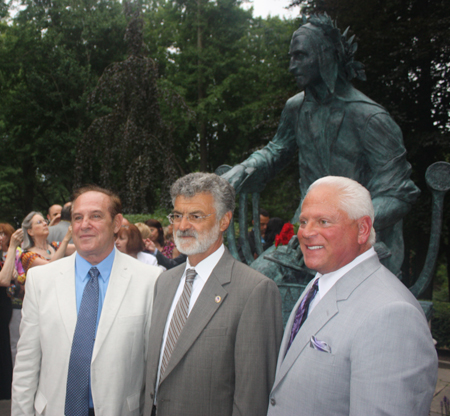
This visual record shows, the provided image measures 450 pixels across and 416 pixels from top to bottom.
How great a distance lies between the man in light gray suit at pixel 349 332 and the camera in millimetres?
1319

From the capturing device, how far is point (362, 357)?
139cm

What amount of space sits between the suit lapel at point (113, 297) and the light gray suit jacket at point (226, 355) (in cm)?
40

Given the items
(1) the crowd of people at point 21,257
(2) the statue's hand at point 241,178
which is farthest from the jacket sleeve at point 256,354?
(1) the crowd of people at point 21,257

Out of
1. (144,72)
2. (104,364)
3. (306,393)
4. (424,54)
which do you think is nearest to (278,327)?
(306,393)

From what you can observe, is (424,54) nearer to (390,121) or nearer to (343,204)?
(390,121)

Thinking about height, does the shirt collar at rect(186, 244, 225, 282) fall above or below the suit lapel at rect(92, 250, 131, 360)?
above

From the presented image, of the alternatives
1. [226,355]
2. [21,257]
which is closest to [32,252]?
[21,257]

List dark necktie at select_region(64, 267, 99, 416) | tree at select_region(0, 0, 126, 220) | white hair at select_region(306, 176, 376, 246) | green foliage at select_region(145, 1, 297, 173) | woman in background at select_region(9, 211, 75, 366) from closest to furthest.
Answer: white hair at select_region(306, 176, 376, 246), dark necktie at select_region(64, 267, 99, 416), woman in background at select_region(9, 211, 75, 366), tree at select_region(0, 0, 126, 220), green foliage at select_region(145, 1, 297, 173)

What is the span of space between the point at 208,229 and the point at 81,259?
29.2 inches

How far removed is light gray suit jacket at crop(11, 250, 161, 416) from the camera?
82.7 inches

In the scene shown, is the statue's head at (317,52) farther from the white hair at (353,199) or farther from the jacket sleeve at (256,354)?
the jacket sleeve at (256,354)

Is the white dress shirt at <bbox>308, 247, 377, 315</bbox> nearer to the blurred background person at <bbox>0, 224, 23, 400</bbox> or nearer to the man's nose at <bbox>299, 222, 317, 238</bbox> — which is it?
the man's nose at <bbox>299, 222, 317, 238</bbox>

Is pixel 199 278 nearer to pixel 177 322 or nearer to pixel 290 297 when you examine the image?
pixel 177 322

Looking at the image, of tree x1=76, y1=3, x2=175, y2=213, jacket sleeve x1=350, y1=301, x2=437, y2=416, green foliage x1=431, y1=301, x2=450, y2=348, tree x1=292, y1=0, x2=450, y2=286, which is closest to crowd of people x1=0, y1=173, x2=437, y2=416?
jacket sleeve x1=350, y1=301, x2=437, y2=416
